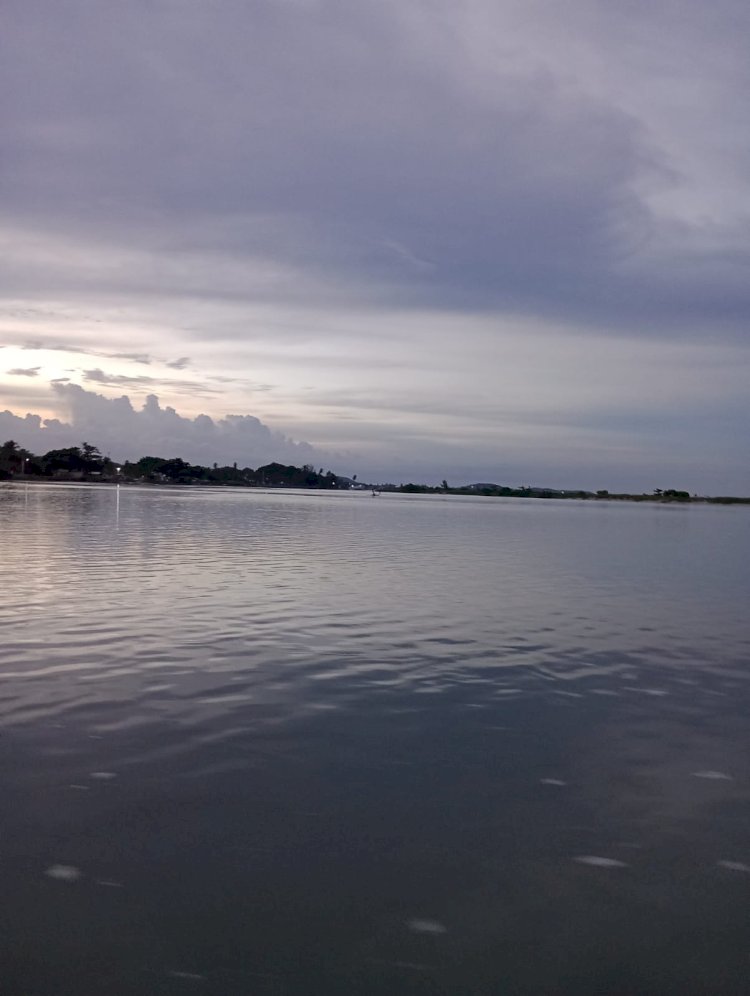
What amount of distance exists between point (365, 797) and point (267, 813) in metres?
1.26

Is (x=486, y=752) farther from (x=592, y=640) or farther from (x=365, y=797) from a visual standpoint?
(x=592, y=640)

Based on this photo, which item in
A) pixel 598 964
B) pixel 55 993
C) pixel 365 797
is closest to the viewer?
pixel 55 993

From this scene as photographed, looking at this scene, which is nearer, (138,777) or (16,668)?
(138,777)

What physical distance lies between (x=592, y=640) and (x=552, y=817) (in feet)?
36.3

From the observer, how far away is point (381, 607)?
23.8 m

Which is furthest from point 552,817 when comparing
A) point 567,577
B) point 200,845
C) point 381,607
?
point 567,577

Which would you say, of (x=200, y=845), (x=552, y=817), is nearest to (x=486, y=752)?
(x=552, y=817)

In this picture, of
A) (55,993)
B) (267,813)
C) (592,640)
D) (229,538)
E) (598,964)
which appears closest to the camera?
(55,993)

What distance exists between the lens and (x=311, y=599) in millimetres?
24734

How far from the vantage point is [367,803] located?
31.8 ft

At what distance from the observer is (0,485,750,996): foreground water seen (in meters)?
6.84

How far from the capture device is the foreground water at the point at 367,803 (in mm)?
6836

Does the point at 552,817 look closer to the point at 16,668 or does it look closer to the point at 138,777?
the point at 138,777

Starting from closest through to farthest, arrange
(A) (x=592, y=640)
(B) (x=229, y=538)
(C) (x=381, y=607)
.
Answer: (A) (x=592, y=640), (C) (x=381, y=607), (B) (x=229, y=538)
